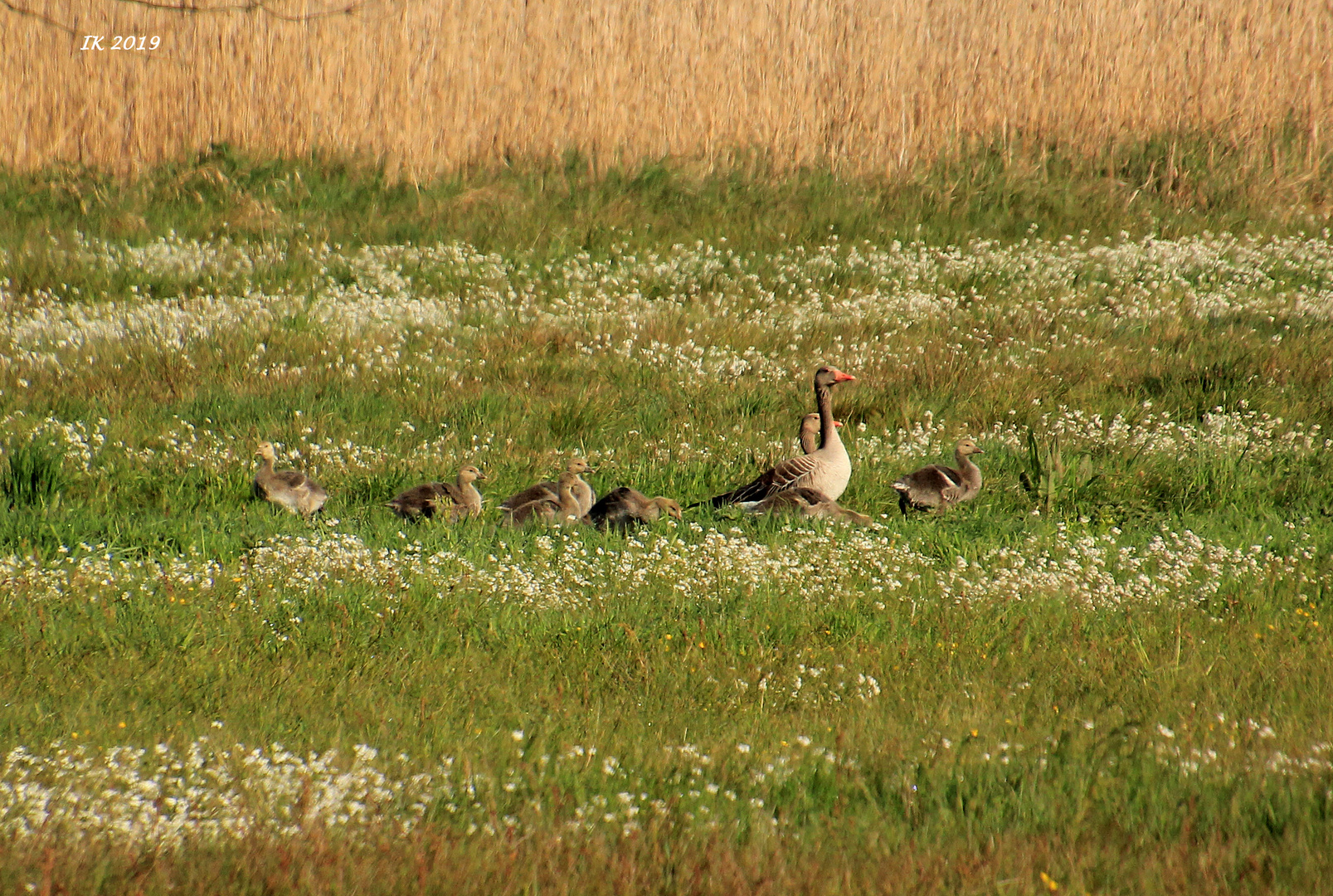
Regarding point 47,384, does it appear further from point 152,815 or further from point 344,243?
point 152,815

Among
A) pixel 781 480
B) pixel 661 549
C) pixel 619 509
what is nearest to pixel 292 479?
pixel 619 509

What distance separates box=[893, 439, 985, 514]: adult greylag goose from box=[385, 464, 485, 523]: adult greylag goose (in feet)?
10.5

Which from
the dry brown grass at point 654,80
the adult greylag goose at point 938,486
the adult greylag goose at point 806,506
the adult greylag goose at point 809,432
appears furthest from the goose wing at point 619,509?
the dry brown grass at point 654,80

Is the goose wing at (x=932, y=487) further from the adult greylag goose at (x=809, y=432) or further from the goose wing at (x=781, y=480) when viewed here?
the adult greylag goose at (x=809, y=432)

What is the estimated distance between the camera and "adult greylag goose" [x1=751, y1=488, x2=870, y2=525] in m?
8.48

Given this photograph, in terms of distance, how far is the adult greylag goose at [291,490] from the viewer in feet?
28.9

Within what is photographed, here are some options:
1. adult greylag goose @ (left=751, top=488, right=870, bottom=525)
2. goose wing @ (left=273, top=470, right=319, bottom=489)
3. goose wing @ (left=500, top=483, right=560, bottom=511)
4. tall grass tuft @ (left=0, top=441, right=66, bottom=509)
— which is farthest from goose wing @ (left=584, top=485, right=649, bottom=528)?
tall grass tuft @ (left=0, top=441, right=66, bottom=509)

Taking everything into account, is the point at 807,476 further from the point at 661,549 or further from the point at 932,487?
the point at 661,549

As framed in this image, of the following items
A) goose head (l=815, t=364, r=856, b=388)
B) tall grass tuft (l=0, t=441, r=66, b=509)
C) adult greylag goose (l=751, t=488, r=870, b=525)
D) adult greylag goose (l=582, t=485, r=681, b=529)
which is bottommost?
tall grass tuft (l=0, t=441, r=66, b=509)

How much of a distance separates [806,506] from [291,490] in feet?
12.6

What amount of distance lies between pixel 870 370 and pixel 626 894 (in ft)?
29.4

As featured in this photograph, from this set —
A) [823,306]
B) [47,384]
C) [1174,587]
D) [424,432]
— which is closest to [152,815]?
[1174,587]

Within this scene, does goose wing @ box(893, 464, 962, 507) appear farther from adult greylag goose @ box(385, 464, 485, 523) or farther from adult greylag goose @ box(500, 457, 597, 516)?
adult greylag goose @ box(385, 464, 485, 523)

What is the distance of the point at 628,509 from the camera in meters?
8.64
